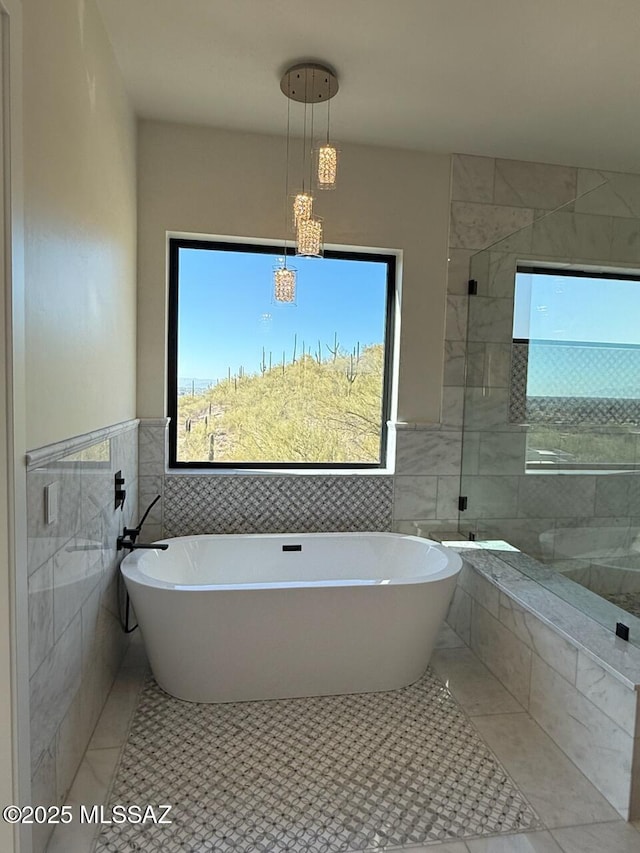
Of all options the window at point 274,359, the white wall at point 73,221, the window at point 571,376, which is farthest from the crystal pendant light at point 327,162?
the window at point 571,376

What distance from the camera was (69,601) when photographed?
1681 millimetres

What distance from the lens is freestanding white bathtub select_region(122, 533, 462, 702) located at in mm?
2084

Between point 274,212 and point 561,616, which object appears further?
point 274,212

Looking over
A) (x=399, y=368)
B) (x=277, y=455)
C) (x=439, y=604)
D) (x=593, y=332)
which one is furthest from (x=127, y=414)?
(x=593, y=332)

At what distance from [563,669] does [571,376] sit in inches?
68.4

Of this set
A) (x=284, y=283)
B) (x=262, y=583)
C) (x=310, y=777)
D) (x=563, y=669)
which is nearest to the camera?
(x=310, y=777)

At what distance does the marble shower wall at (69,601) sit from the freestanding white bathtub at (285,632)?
0.19 meters

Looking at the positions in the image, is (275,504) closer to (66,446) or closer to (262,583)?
(262,583)

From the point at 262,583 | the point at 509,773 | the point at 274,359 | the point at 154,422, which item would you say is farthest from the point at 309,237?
the point at 509,773

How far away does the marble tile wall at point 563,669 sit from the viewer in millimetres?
1688

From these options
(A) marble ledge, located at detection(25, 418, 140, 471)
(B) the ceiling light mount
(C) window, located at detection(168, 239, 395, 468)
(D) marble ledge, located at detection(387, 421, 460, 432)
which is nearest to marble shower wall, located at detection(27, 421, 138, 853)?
(A) marble ledge, located at detection(25, 418, 140, 471)

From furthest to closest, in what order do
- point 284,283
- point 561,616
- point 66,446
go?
point 284,283 → point 561,616 → point 66,446

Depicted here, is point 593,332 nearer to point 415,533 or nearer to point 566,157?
point 566,157

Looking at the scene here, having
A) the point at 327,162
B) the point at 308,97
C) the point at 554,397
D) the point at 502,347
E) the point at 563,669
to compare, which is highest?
the point at 308,97
